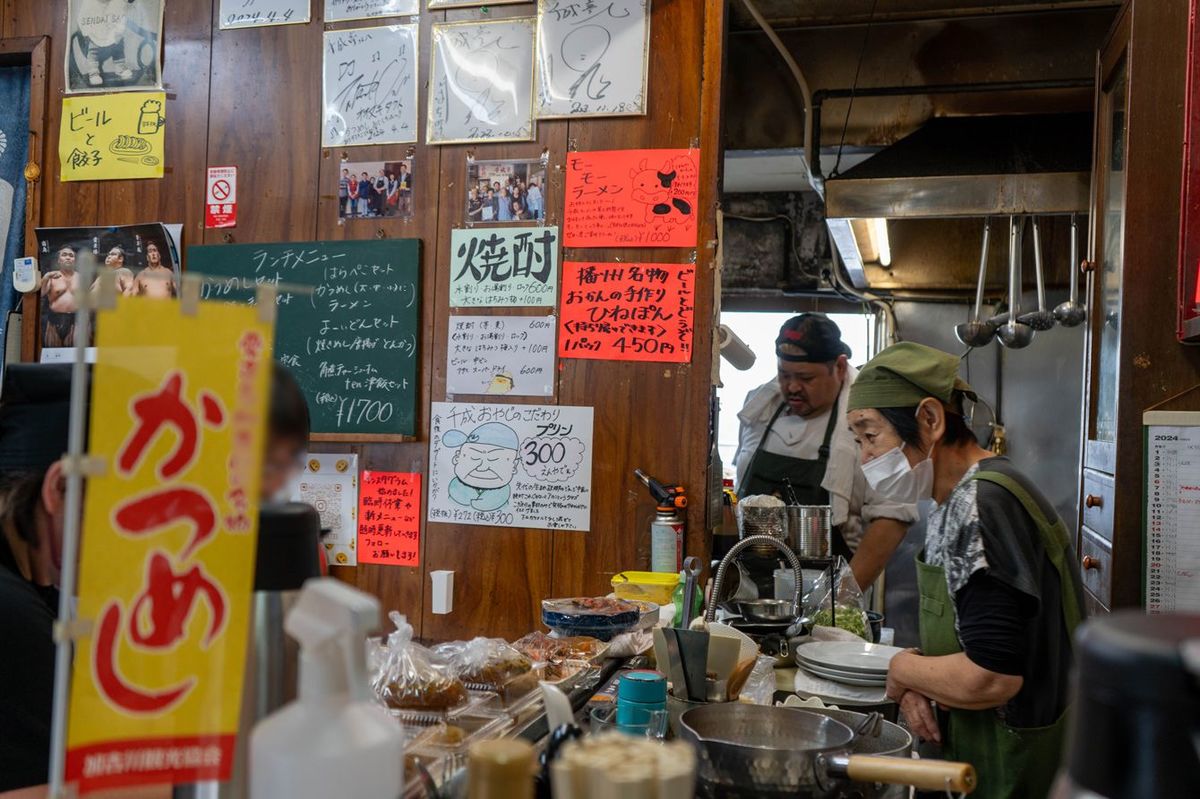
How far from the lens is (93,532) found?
0.68 metres

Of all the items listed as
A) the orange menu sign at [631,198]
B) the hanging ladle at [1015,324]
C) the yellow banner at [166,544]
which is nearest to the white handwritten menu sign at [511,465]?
the orange menu sign at [631,198]

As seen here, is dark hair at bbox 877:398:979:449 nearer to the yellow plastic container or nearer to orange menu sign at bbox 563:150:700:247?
the yellow plastic container

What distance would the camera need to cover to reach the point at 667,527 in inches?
113

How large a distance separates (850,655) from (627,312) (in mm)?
1291

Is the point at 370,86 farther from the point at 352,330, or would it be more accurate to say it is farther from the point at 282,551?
the point at 282,551

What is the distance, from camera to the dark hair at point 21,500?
1164 mm

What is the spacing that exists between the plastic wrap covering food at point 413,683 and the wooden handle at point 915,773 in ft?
2.07

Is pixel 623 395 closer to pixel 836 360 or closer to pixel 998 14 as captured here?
pixel 836 360

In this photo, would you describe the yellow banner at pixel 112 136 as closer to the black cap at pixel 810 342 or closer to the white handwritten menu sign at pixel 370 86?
the white handwritten menu sign at pixel 370 86

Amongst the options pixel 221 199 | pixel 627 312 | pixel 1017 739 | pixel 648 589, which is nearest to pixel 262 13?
→ pixel 221 199

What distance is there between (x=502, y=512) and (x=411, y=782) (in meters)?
2.07

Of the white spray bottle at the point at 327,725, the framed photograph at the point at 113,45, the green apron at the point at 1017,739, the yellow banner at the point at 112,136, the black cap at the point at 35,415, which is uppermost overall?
the framed photograph at the point at 113,45

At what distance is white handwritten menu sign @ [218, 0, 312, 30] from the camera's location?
336 centimetres

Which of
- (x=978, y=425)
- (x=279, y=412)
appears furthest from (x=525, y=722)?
(x=978, y=425)
